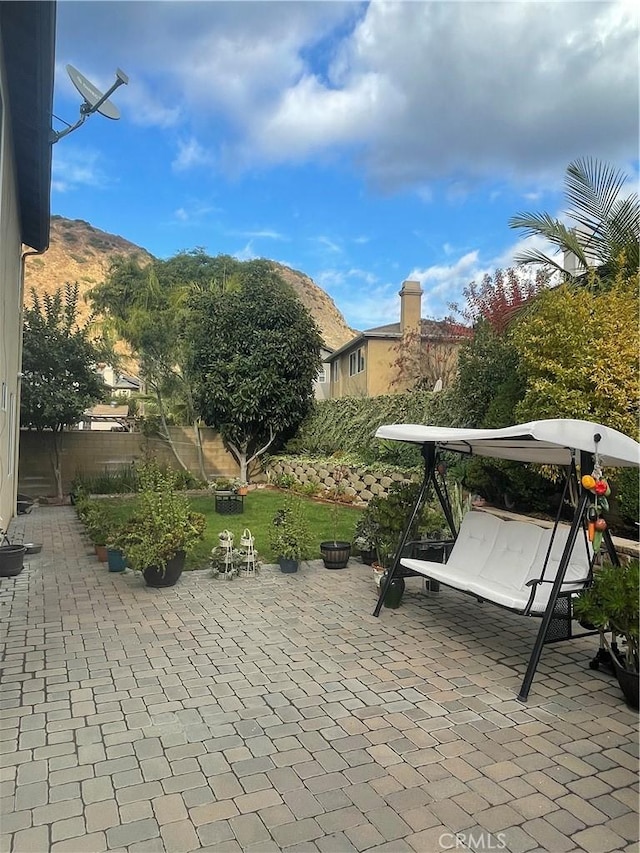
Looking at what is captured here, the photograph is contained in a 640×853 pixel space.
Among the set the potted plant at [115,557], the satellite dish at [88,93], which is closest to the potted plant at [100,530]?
the potted plant at [115,557]

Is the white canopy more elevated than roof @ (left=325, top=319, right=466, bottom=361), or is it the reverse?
roof @ (left=325, top=319, right=466, bottom=361)

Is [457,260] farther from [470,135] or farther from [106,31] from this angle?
[106,31]

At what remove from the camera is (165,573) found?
6.11 metres

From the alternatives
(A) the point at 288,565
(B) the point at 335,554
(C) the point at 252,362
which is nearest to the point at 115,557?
(A) the point at 288,565

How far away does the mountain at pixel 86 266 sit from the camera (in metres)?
55.8

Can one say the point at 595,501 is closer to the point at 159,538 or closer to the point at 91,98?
the point at 159,538

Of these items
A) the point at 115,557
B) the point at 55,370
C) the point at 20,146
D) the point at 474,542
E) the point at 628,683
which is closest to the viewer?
the point at 628,683

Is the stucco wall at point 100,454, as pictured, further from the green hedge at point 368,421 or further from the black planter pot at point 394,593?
the black planter pot at point 394,593

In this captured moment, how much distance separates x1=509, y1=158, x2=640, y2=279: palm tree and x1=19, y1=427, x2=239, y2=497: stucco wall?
1072cm

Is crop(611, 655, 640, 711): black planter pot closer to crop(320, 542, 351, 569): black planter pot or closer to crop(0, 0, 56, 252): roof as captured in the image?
crop(320, 542, 351, 569): black planter pot

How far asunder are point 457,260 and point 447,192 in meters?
10.4

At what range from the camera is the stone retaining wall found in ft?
40.2

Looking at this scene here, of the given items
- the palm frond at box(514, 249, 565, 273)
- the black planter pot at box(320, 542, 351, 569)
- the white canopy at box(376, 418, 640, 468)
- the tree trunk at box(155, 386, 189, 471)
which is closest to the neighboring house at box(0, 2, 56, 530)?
the black planter pot at box(320, 542, 351, 569)

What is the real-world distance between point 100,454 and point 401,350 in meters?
12.8
